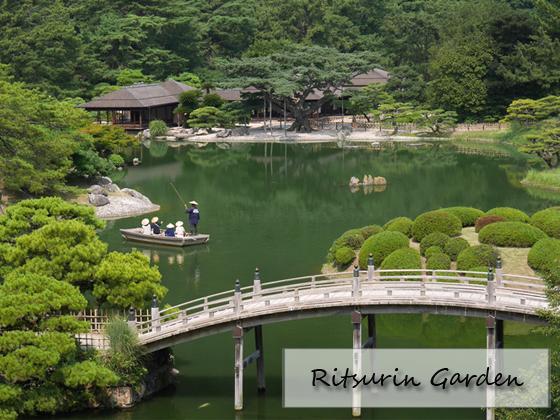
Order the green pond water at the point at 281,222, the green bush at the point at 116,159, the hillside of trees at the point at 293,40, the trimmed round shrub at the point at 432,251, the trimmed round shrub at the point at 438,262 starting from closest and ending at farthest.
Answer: the green pond water at the point at 281,222 → the trimmed round shrub at the point at 438,262 → the trimmed round shrub at the point at 432,251 → the green bush at the point at 116,159 → the hillside of trees at the point at 293,40

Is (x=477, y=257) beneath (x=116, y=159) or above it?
above

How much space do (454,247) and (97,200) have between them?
21224mm

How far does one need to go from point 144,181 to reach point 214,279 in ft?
77.0

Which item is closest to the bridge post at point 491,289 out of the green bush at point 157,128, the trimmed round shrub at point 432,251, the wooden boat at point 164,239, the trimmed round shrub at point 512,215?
the trimmed round shrub at point 432,251

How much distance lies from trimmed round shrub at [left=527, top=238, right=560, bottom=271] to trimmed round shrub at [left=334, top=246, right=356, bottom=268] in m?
6.39

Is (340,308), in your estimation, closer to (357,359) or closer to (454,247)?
(357,359)

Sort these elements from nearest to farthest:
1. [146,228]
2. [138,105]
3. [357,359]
A: [357,359] < [146,228] < [138,105]

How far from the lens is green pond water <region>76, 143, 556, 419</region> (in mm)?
27016

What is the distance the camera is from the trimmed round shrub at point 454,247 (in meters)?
35.9

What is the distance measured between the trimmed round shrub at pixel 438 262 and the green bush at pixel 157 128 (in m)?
51.1

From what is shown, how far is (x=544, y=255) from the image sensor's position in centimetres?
3438

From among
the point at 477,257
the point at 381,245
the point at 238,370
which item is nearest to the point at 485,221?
the point at 477,257

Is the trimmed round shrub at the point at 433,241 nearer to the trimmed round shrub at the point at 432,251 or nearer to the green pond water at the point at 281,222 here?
the trimmed round shrub at the point at 432,251

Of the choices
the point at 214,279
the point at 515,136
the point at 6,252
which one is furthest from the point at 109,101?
the point at 6,252
